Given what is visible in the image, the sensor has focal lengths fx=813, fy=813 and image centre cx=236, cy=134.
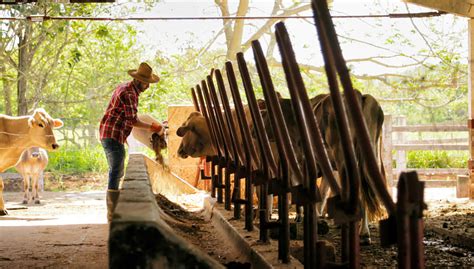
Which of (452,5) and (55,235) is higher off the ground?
(452,5)

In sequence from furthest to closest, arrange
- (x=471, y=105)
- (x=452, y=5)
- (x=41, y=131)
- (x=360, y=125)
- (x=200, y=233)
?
(x=41, y=131) < (x=471, y=105) < (x=452, y=5) < (x=200, y=233) < (x=360, y=125)

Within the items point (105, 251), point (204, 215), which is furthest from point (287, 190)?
point (204, 215)

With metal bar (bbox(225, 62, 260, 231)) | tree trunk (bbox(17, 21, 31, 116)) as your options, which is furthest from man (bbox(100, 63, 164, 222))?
tree trunk (bbox(17, 21, 31, 116))

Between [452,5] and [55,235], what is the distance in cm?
728

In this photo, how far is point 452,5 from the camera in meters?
12.8

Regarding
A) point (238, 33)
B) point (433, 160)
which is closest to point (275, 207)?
point (433, 160)

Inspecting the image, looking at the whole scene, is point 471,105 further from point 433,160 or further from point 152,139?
point 433,160

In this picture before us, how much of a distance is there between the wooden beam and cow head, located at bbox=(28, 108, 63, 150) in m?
6.51

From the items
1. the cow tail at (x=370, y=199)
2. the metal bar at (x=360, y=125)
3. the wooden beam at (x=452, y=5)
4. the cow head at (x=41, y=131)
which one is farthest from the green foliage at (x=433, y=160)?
the metal bar at (x=360, y=125)

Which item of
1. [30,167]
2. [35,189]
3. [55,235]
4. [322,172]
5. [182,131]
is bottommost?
[55,235]

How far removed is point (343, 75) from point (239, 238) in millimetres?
3533

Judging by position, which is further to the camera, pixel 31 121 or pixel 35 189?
pixel 35 189

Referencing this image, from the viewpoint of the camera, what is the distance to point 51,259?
706cm

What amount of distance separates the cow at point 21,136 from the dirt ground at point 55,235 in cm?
89
